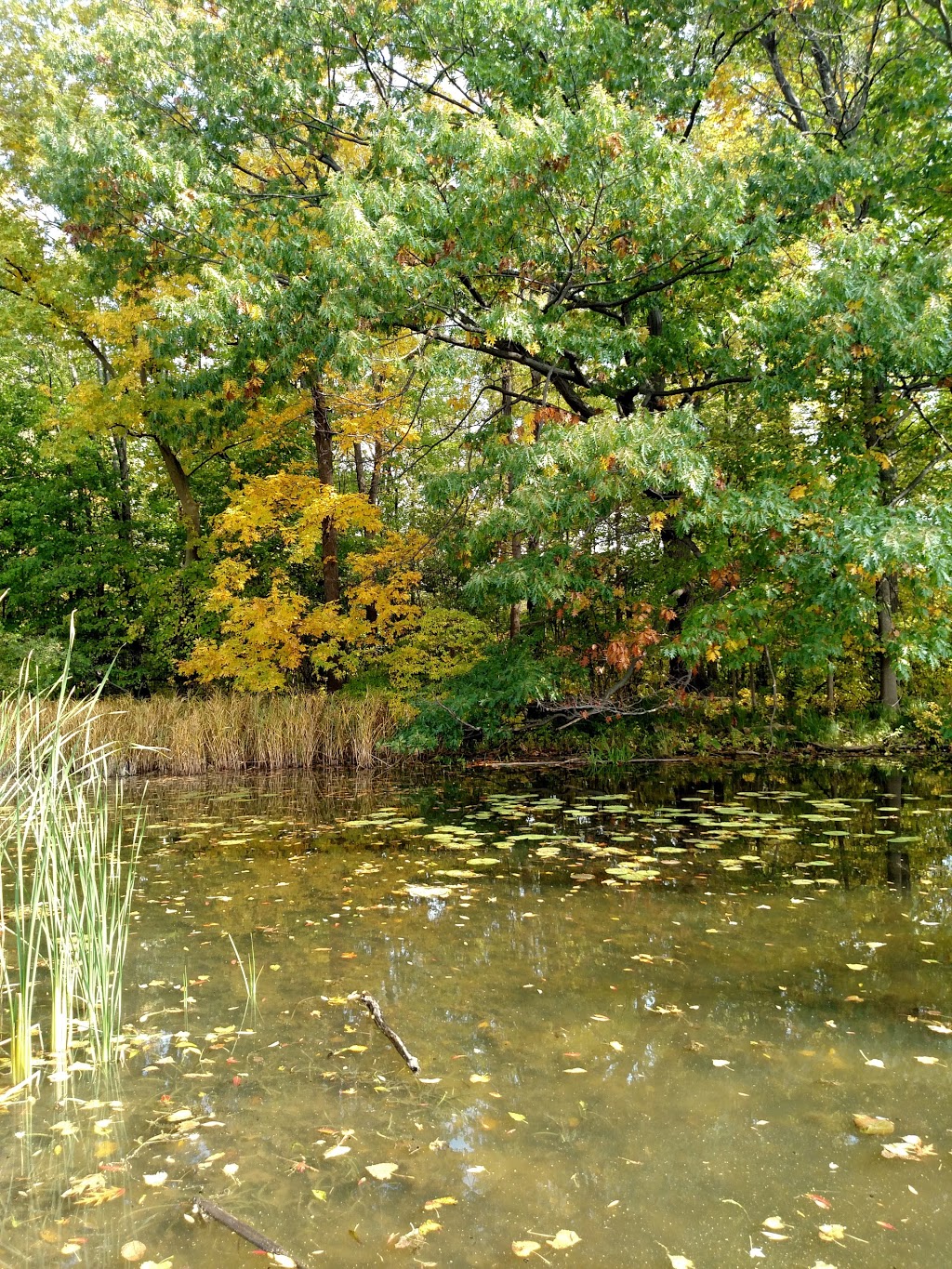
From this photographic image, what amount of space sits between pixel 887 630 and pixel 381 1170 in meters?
9.62

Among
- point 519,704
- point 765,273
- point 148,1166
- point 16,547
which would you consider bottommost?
point 148,1166


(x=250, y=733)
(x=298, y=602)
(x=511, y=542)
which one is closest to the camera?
(x=250, y=733)

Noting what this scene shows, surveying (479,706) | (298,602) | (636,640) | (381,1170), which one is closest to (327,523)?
(298,602)

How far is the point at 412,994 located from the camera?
3.12 metres

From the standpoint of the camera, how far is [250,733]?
10.3 meters

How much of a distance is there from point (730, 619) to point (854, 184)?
16.2 ft

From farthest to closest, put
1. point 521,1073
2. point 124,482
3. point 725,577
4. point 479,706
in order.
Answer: point 124,482 → point 479,706 → point 725,577 → point 521,1073

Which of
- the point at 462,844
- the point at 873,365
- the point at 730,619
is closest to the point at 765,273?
the point at 873,365

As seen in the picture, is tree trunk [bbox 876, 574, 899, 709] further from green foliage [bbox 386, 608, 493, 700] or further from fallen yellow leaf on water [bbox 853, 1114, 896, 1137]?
fallen yellow leaf on water [bbox 853, 1114, 896, 1137]

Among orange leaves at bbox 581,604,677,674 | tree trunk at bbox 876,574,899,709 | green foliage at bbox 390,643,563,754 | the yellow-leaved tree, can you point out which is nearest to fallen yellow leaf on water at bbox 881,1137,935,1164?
orange leaves at bbox 581,604,677,674

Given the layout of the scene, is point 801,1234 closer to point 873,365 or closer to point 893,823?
point 893,823

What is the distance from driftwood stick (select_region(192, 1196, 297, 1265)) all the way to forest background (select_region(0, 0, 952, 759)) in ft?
20.5

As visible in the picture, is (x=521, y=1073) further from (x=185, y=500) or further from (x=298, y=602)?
(x=185, y=500)

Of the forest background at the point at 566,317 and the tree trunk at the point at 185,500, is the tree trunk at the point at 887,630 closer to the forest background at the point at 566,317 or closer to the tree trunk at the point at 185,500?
the forest background at the point at 566,317
